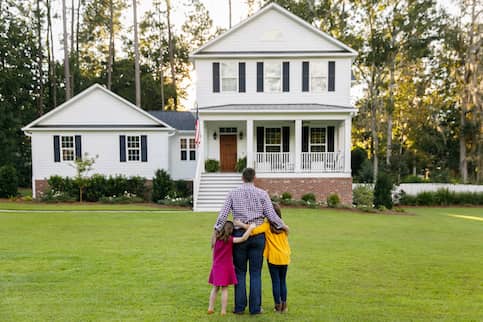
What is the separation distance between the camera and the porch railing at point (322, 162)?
17250mm

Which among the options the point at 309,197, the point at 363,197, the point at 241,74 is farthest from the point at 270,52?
the point at 363,197

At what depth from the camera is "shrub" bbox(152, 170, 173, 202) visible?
58.5 feet

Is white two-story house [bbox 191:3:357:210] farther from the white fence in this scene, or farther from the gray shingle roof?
the white fence

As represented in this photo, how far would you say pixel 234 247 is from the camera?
436cm

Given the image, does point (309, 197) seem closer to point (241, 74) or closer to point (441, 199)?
point (241, 74)

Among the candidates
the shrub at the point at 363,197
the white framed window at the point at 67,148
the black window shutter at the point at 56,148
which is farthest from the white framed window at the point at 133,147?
the shrub at the point at 363,197

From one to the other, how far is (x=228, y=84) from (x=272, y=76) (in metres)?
2.28

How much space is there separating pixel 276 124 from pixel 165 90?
17.9m

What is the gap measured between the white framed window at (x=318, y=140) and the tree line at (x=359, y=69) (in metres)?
7.78

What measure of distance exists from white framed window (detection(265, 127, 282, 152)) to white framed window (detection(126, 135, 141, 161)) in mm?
6657

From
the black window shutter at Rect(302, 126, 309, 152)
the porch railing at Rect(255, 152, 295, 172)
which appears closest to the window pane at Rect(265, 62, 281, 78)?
the black window shutter at Rect(302, 126, 309, 152)

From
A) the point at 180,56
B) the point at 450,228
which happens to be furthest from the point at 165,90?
the point at 450,228

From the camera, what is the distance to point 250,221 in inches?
169

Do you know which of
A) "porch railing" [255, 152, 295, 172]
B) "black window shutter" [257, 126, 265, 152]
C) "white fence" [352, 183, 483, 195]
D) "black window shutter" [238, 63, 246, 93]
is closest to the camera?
"porch railing" [255, 152, 295, 172]
